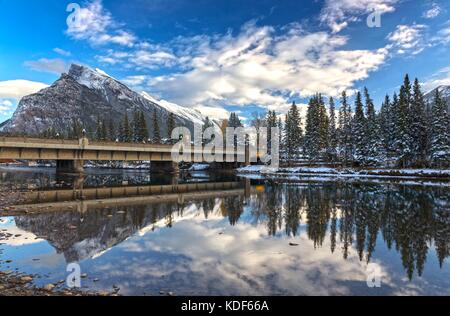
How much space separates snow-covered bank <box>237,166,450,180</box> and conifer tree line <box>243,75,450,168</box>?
5.90 meters

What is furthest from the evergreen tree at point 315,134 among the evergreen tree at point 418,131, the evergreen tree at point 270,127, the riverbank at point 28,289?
the riverbank at point 28,289

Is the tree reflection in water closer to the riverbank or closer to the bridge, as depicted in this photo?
the riverbank

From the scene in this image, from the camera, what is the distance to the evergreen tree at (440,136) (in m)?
62.0

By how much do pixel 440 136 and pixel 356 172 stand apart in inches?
683

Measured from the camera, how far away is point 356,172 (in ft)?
231

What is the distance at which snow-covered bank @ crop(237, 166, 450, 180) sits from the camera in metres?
58.4

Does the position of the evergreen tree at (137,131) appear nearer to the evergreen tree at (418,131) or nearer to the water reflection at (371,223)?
the evergreen tree at (418,131)

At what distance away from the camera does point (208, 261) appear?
12617 mm

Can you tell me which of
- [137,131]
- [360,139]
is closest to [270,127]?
[360,139]

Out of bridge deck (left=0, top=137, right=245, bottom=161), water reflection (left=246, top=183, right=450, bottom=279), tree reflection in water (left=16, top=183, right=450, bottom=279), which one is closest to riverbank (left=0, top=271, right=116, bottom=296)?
tree reflection in water (left=16, top=183, right=450, bottom=279)

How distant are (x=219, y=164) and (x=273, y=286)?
336 ft

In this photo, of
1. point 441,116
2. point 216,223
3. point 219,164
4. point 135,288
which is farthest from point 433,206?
point 219,164

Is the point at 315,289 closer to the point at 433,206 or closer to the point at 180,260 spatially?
the point at 180,260

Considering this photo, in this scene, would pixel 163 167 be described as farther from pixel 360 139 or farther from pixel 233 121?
pixel 233 121
